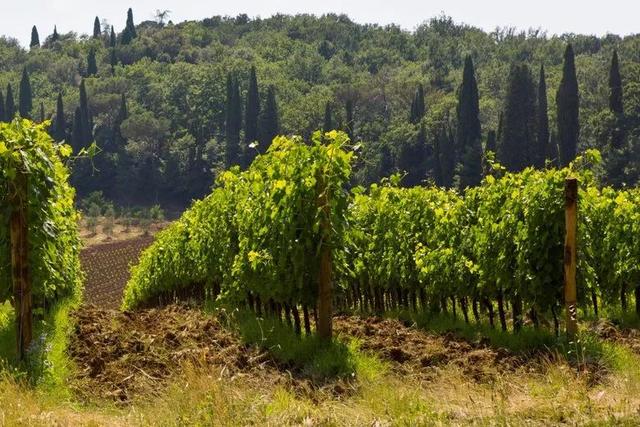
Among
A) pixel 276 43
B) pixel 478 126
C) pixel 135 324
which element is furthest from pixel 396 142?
pixel 276 43

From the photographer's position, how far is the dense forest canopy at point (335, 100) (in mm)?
76500

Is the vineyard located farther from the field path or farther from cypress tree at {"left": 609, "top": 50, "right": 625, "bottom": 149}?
cypress tree at {"left": 609, "top": 50, "right": 625, "bottom": 149}

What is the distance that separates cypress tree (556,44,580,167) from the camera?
2945 inches

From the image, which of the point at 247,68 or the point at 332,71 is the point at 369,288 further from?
the point at 332,71

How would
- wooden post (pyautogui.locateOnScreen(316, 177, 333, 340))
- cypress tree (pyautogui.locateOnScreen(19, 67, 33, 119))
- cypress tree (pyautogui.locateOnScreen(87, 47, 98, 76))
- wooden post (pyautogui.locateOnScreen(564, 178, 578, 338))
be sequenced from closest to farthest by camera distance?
wooden post (pyautogui.locateOnScreen(564, 178, 578, 338)) < wooden post (pyautogui.locateOnScreen(316, 177, 333, 340)) < cypress tree (pyautogui.locateOnScreen(19, 67, 33, 119)) < cypress tree (pyautogui.locateOnScreen(87, 47, 98, 76))

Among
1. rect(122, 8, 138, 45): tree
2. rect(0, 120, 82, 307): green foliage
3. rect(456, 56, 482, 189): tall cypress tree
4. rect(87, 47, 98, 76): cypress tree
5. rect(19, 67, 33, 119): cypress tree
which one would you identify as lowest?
rect(456, 56, 482, 189): tall cypress tree

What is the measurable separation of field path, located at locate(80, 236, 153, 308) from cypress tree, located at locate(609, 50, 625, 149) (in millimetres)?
35572

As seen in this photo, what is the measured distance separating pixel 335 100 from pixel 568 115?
149 feet

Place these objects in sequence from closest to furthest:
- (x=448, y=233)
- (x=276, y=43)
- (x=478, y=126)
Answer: (x=448, y=233), (x=478, y=126), (x=276, y=43)

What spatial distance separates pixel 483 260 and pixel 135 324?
17.5 feet

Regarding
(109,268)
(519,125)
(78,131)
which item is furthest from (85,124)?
(519,125)

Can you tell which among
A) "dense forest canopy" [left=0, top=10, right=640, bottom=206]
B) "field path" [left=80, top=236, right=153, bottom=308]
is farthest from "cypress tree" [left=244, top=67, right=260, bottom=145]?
"field path" [left=80, top=236, right=153, bottom=308]

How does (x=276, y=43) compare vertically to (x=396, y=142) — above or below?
above

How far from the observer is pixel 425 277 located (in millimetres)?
16172
